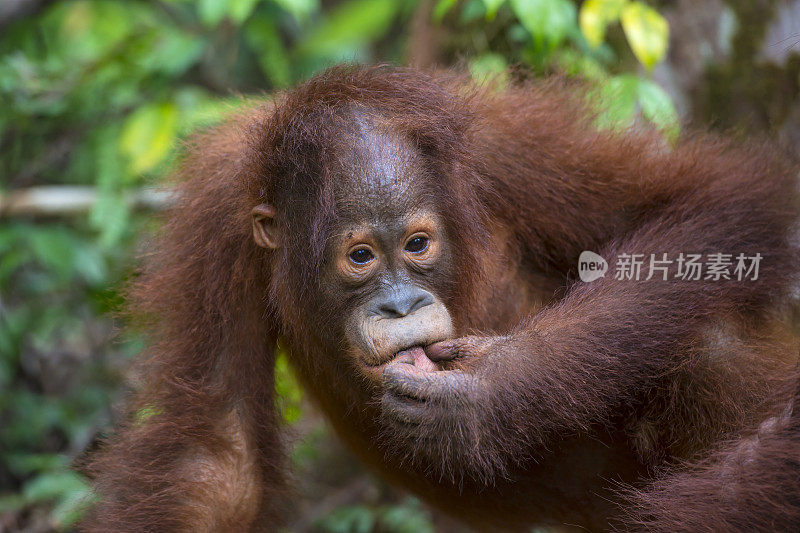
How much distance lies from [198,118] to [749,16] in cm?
260

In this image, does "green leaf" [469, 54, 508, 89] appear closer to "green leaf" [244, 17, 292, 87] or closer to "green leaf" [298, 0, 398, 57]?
"green leaf" [244, 17, 292, 87]

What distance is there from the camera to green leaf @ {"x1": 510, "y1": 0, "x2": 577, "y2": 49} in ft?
10.4

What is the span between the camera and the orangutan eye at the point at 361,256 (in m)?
2.37

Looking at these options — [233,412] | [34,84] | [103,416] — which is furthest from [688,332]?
[34,84]

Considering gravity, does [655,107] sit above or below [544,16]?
below

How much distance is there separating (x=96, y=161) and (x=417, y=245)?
128 inches

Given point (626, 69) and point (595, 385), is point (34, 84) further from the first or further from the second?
point (595, 385)

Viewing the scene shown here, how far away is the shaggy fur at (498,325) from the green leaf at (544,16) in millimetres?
246

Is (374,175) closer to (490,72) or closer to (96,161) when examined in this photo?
(490,72)

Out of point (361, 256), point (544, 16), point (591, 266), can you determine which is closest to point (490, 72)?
point (544, 16)

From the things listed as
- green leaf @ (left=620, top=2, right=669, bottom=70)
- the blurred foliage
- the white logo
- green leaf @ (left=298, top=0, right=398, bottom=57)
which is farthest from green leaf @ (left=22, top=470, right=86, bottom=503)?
green leaf @ (left=298, top=0, right=398, bottom=57)

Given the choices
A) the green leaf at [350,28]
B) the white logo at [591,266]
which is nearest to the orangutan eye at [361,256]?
the white logo at [591,266]

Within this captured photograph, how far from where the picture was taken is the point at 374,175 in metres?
2.36

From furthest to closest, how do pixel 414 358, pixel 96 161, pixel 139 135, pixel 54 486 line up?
pixel 96 161
pixel 139 135
pixel 54 486
pixel 414 358
